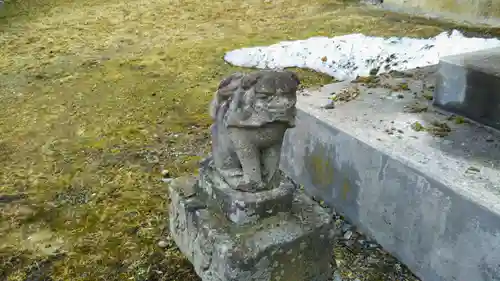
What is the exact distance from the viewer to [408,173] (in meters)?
2.61

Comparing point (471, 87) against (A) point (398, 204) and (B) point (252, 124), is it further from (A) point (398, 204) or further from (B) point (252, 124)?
(B) point (252, 124)

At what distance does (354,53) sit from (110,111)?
9.74 ft

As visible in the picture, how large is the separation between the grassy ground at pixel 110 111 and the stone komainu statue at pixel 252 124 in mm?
756

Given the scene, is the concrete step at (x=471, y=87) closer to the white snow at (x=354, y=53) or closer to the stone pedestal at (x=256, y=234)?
the stone pedestal at (x=256, y=234)

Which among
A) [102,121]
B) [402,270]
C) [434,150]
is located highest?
[434,150]

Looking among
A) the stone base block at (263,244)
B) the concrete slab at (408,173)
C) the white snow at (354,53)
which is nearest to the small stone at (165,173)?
the concrete slab at (408,173)

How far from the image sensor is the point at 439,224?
2.48 m

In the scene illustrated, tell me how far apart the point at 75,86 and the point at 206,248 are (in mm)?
3794

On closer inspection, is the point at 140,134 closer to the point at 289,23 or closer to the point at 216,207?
the point at 216,207

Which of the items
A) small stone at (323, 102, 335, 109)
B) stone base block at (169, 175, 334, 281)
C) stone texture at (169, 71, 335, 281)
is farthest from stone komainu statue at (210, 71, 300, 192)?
small stone at (323, 102, 335, 109)

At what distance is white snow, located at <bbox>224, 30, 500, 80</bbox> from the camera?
17.9ft

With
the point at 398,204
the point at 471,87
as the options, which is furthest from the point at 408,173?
the point at 471,87

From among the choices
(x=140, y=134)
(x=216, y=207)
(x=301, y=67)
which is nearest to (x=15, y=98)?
(x=140, y=134)

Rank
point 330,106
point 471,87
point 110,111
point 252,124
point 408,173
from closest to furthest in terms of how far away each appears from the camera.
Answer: point 252,124 → point 408,173 → point 471,87 → point 330,106 → point 110,111
